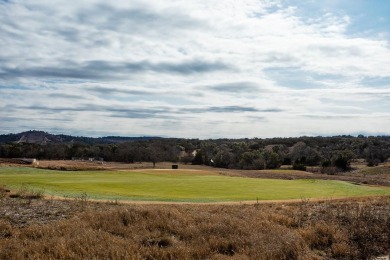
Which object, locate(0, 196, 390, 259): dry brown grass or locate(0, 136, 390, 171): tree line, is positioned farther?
locate(0, 136, 390, 171): tree line

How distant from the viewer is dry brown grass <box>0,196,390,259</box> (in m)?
12.6

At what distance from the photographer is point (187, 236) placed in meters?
14.9

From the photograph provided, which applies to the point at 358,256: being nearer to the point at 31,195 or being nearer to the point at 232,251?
the point at 232,251

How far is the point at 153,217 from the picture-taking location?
17047 millimetres

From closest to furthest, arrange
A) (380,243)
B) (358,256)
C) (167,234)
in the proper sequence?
(358,256), (380,243), (167,234)

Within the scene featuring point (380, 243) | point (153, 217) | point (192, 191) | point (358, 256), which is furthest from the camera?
point (192, 191)

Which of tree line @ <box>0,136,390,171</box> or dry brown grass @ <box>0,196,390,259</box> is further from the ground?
tree line @ <box>0,136,390,171</box>

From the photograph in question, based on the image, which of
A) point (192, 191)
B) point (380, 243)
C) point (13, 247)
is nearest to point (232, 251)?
point (380, 243)

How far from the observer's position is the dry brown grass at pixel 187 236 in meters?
12.6

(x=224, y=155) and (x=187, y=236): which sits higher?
(x=224, y=155)

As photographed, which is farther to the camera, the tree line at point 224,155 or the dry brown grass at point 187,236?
the tree line at point 224,155

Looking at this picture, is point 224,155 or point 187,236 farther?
point 224,155

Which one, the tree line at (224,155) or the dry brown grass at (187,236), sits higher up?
the tree line at (224,155)

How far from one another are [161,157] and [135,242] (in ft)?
351
